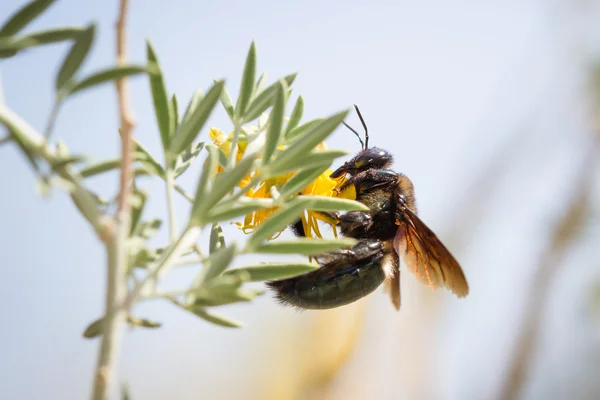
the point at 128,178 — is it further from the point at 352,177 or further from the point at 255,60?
the point at 352,177

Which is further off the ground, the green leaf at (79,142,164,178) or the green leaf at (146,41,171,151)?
the green leaf at (146,41,171,151)

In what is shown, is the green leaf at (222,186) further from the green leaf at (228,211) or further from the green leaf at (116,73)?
the green leaf at (116,73)

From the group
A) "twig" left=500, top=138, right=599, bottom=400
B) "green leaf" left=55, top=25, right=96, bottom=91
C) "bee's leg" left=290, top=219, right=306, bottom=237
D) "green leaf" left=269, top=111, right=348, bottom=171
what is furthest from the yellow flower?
"twig" left=500, top=138, right=599, bottom=400

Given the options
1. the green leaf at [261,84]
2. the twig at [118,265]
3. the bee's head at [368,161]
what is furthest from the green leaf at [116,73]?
the bee's head at [368,161]

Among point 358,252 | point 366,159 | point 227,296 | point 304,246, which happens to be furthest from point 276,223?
point 366,159

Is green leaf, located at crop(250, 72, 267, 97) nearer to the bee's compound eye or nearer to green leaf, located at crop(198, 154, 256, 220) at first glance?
green leaf, located at crop(198, 154, 256, 220)

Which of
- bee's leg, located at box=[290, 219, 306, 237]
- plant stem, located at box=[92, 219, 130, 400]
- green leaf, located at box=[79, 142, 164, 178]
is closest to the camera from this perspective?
plant stem, located at box=[92, 219, 130, 400]
